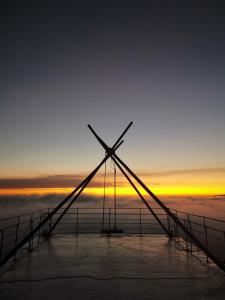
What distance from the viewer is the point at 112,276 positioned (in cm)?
691

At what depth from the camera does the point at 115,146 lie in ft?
46.6

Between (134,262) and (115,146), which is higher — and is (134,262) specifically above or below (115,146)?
below

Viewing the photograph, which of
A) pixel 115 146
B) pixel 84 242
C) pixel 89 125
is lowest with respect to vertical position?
pixel 84 242

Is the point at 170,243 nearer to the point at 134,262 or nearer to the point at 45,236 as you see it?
the point at 134,262

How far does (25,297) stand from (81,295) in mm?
1139

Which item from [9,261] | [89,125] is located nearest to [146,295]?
[9,261]

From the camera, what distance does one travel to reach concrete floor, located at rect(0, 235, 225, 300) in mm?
5643

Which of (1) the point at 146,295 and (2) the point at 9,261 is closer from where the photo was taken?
(1) the point at 146,295

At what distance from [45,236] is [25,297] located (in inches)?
346

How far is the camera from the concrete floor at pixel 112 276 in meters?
5.64

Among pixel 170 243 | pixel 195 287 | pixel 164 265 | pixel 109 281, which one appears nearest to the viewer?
pixel 195 287

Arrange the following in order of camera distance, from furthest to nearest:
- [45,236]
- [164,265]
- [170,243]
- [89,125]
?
[89,125] < [45,236] < [170,243] < [164,265]

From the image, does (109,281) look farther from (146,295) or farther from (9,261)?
(9,261)

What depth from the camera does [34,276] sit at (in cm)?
684
